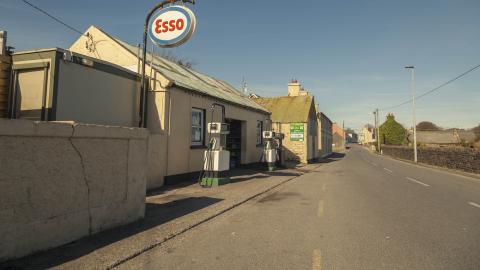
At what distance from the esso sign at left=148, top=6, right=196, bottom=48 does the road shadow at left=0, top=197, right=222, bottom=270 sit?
5.83 metres

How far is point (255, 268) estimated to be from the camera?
432 centimetres

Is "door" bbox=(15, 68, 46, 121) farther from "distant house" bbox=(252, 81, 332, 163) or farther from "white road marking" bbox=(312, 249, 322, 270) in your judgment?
"distant house" bbox=(252, 81, 332, 163)

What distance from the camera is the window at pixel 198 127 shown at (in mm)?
14008

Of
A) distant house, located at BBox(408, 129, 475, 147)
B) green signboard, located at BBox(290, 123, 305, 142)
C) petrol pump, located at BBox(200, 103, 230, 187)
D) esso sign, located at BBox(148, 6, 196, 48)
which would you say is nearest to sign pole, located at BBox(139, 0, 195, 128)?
esso sign, located at BBox(148, 6, 196, 48)

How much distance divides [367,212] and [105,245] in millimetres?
6155

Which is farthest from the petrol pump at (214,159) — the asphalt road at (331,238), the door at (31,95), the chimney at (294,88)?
the chimney at (294,88)

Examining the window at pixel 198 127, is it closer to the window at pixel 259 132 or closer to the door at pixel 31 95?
the door at pixel 31 95

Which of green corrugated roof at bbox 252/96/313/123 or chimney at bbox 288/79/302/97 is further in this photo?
chimney at bbox 288/79/302/97

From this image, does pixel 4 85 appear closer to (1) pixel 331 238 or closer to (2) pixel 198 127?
(2) pixel 198 127

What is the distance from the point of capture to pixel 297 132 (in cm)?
3039

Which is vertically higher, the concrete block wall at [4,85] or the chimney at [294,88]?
the chimney at [294,88]

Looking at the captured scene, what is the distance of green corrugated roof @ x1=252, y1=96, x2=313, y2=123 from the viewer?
31.2 m

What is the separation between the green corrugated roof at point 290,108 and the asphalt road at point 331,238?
22.0 meters

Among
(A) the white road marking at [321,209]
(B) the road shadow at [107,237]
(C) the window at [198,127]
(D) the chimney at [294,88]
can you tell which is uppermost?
(D) the chimney at [294,88]
